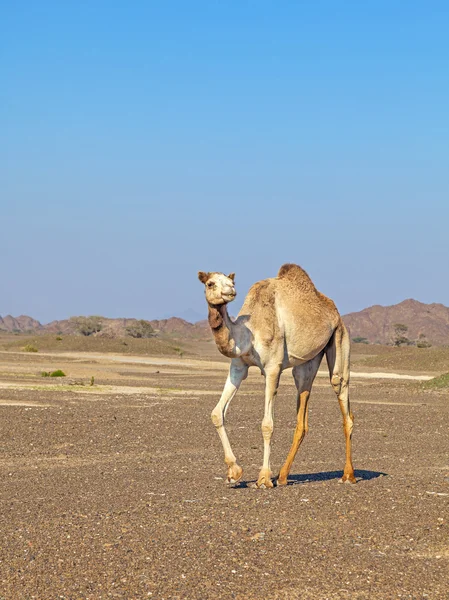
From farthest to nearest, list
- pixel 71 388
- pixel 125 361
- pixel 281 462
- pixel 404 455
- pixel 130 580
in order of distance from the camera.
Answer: pixel 125 361
pixel 71 388
pixel 404 455
pixel 281 462
pixel 130 580

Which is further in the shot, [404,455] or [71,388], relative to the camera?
[71,388]

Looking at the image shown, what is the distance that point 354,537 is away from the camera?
28.1ft

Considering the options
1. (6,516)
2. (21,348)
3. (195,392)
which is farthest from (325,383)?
(21,348)

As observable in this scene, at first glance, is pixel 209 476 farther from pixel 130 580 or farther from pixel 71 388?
pixel 71 388

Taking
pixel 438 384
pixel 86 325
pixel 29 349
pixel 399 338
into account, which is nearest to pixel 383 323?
pixel 399 338

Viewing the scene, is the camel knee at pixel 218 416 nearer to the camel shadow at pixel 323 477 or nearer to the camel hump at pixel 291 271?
the camel shadow at pixel 323 477

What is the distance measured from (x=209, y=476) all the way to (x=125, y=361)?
4568 cm

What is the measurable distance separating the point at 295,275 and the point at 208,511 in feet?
12.0

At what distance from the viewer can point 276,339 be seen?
11109 mm

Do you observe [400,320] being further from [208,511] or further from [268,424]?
[208,511]

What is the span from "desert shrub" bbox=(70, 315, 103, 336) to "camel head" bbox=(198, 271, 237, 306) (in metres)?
92.6

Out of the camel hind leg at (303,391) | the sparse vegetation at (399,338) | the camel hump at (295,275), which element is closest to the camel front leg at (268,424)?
the camel hind leg at (303,391)

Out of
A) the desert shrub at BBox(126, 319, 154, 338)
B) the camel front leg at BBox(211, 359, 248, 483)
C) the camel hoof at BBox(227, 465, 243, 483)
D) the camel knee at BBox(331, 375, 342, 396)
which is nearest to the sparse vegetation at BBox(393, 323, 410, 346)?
the desert shrub at BBox(126, 319, 154, 338)

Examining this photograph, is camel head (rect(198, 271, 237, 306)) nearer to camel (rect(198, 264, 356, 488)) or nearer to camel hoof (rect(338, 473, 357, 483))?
camel (rect(198, 264, 356, 488))
